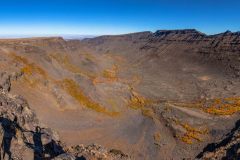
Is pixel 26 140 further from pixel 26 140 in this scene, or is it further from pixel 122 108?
pixel 122 108

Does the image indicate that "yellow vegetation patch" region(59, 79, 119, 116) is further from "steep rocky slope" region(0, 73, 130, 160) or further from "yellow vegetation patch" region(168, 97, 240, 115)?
"yellow vegetation patch" region(168, 97, 240, 115)

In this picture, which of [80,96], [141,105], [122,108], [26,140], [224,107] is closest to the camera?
[26,140]

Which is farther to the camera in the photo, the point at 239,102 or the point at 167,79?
the point at 167,79

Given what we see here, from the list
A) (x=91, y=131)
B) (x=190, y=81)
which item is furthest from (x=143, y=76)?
(x=91, y=131)

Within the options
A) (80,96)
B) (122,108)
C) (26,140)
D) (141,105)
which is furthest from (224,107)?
(26,140)

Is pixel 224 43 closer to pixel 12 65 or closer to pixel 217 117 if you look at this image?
pixel 217 117

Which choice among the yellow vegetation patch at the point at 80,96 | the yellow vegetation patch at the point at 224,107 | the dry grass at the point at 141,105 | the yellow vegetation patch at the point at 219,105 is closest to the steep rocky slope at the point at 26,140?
the yellow vegetation patch at the point at 80,96

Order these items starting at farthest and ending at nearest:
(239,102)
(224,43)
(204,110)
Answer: (224,43) → (239,102) → (204,110)
